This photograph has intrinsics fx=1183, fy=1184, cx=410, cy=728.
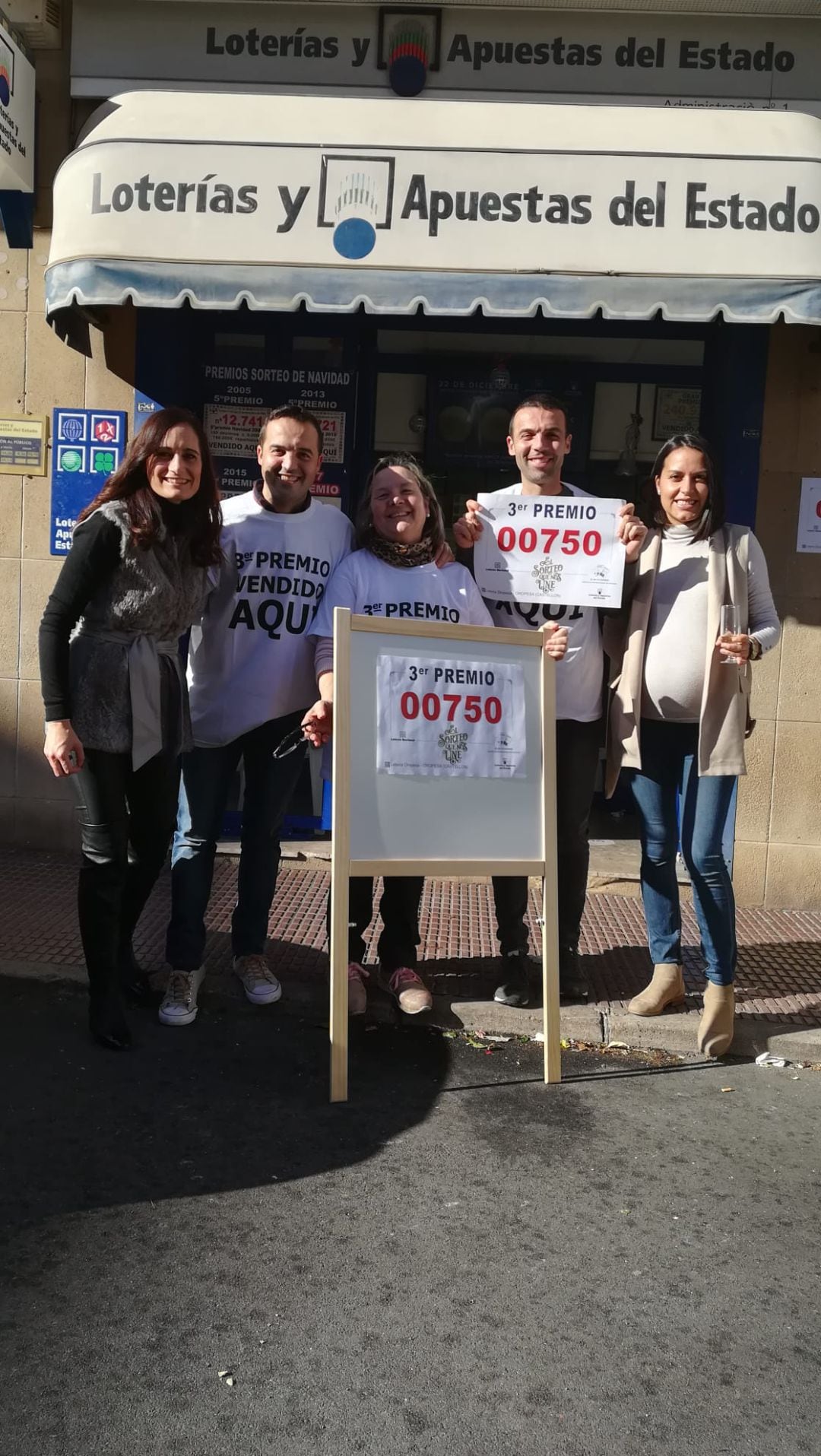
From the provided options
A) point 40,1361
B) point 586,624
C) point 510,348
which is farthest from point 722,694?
point 510,348

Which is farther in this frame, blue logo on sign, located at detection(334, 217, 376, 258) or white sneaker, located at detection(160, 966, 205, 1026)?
blue logo on sign, located at detection(334, 217, 376, 258)

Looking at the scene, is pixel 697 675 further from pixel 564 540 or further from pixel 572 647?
pixel 564 540

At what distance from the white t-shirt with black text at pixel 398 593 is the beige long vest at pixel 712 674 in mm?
565

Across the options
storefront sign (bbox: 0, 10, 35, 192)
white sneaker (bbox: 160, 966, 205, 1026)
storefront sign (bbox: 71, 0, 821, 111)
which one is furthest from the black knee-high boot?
storefront sign (bbox: 71, 0, 821, 111)

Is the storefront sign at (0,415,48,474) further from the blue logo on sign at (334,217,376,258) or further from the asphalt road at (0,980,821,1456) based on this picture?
the asphalt road at (0,980,821,1456)

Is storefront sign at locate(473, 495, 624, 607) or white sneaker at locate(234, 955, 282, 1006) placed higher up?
storefront sign at locate(473, 495, 624, 607)

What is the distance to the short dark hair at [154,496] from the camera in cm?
377

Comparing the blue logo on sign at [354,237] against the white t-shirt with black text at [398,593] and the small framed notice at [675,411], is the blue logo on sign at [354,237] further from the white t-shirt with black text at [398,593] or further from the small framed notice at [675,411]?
the small framed notice at [675,411]

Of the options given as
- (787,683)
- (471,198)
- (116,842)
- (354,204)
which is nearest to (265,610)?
(116,842)

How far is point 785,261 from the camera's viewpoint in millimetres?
5000

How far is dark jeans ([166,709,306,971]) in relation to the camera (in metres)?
4.20

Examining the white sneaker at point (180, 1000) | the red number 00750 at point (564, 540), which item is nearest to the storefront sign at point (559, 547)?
the red number 00750 at point (564, 540)

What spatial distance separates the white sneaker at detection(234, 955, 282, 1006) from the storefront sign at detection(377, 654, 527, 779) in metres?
1.15

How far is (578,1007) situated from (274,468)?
7.44ft
